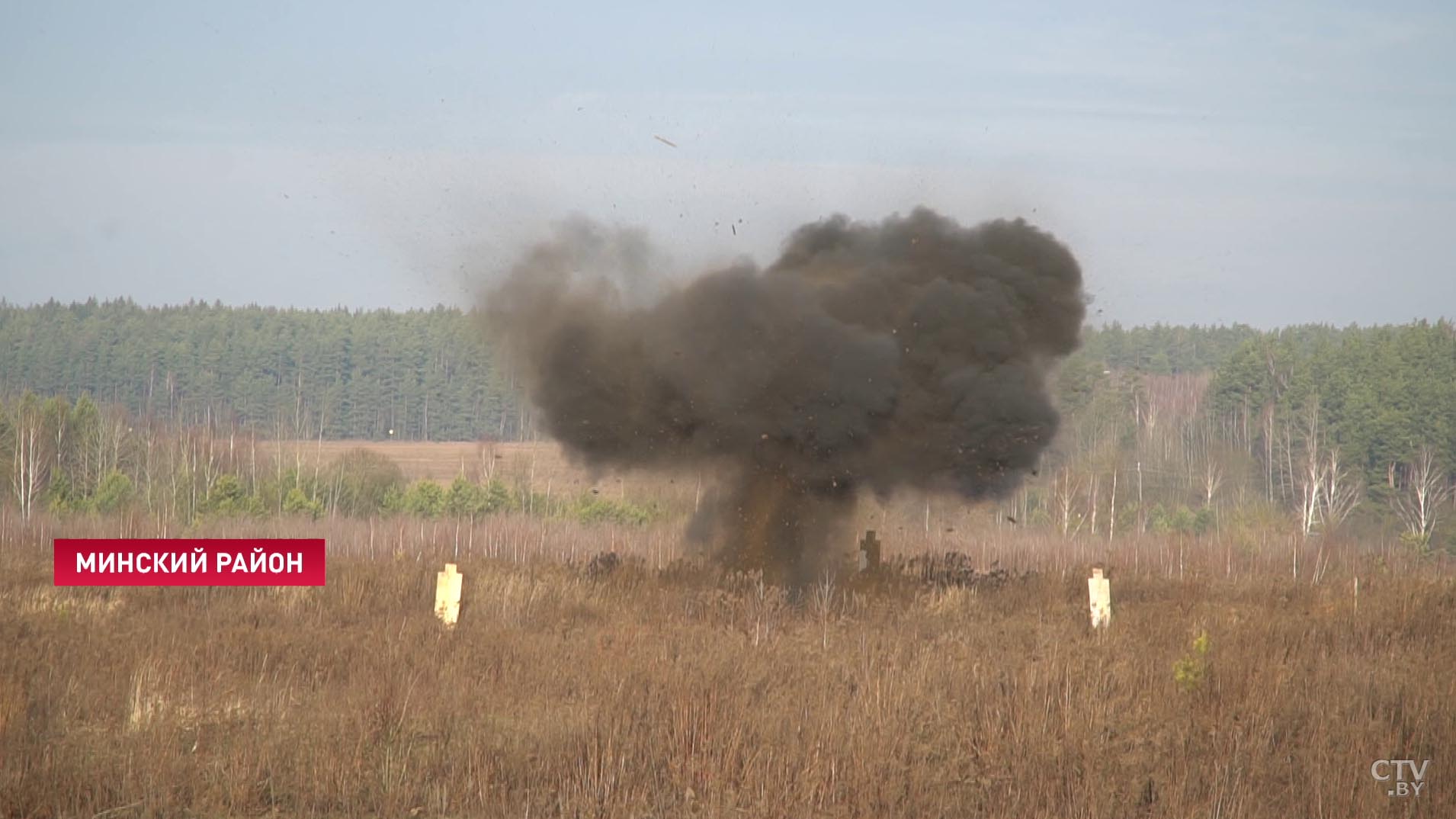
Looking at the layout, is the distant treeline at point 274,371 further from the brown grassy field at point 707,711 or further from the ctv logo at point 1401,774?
the ctv logo at point 1401,774

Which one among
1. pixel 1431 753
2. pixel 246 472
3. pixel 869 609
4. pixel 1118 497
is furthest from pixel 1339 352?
pixel 1431 753

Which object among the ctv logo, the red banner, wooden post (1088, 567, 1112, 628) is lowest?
the red banner

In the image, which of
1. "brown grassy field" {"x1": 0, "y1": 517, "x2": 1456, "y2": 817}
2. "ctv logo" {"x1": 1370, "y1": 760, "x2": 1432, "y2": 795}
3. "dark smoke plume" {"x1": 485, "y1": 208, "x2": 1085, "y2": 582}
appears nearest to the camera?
"brown grassy field" {"x1": 0, "y1": 517, "x2": 1456, "y2": 817}

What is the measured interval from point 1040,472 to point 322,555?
1295 centimetres

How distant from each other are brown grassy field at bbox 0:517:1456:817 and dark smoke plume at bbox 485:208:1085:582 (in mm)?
2051

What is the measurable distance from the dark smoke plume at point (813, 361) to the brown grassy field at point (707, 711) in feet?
6.73

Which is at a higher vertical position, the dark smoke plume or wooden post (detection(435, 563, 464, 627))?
the dark smoke plume

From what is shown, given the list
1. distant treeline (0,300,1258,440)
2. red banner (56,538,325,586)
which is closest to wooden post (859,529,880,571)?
red banner (56,538,325,586)

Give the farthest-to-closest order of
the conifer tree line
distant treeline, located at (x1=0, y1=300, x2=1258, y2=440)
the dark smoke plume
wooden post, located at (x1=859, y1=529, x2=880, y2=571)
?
distant treeline, located at (x1=0, y1=300, x2=1258, y2=440) → the conifer tree line → wooden post, located at (x1=859, y1=529, x2=880, y2=571) → the dark smoke plume

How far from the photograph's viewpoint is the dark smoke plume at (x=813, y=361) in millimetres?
17797

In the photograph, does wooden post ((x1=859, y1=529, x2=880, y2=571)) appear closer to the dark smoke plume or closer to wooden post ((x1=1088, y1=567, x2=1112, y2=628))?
the dark smoke plume

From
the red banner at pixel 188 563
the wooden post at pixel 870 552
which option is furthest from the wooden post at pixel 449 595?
the wooden post at pixel 870 552

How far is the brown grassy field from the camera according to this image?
8.39m

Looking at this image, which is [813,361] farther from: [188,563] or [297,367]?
[297,367]
